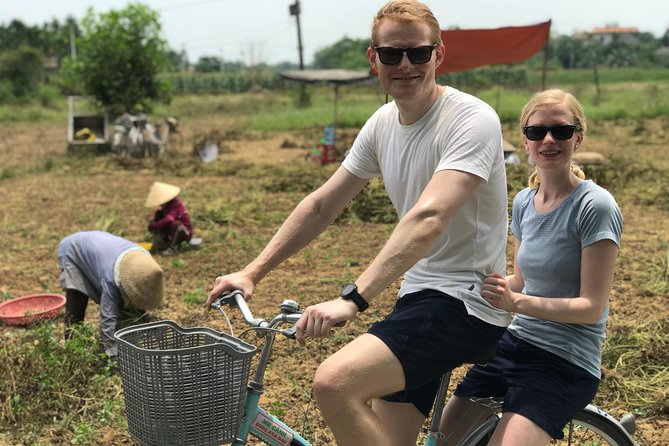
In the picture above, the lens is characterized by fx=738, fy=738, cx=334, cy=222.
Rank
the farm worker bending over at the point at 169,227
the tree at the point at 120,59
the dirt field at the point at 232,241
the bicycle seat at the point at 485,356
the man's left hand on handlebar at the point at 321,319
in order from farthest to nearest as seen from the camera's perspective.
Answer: the tree at the point at 120,59 < the farm worker bending over at the point at 169,227 < the dirt field at the point at 232,241 < the bicycle seat at the point at 485,356 < the man's left hand on handlebar at the point at 321,319

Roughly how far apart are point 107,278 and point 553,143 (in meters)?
3.41

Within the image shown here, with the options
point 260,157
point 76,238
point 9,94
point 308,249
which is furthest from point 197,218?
point 9,94

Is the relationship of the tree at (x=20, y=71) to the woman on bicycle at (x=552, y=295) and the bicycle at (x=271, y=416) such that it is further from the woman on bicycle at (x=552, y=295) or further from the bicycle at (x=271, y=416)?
the woman on bicycle at (x=552, y=295)

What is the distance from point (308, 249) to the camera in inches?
297

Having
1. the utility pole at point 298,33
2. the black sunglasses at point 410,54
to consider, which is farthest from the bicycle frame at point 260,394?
the utility pole at point 298,33

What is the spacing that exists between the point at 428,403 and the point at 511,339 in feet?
1.13

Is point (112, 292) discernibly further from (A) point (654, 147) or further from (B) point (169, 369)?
(A) point (654, 147)

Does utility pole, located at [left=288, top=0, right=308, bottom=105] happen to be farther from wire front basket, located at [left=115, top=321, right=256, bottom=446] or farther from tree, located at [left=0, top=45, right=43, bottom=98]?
wire front basket, located at [left=115, top=321, right=256, bottom=446]

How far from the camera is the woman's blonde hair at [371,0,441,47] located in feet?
7.20

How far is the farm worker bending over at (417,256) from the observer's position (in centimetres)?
199

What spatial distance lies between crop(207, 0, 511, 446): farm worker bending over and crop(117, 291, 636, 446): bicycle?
0.07 metres

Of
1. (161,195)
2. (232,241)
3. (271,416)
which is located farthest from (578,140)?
(232,241)

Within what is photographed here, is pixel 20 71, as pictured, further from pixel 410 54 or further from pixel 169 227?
pixel 410 54

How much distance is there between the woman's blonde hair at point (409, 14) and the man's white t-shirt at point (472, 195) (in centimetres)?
20
